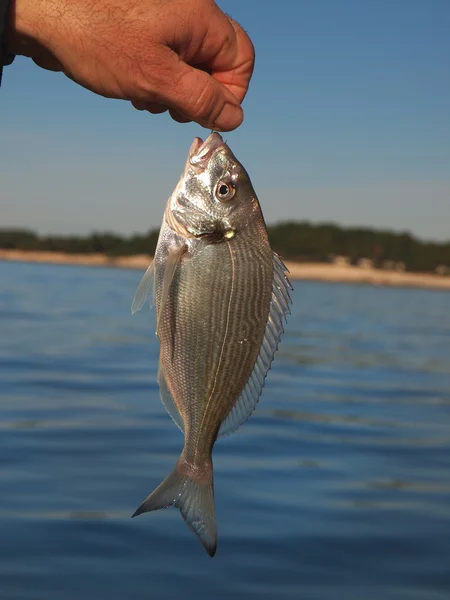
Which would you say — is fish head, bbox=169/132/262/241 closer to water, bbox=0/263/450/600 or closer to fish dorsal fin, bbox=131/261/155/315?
fish dorsal fin, bbox=131/261/155/315

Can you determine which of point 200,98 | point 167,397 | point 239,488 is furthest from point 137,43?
point 239,488

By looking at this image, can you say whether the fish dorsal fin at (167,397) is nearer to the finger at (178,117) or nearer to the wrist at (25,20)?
the finger at (178,117)

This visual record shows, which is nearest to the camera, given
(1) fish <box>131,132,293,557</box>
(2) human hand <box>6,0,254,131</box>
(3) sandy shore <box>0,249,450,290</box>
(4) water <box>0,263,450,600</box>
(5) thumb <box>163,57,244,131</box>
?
(2) human hand <box>6,0,254,131</box>

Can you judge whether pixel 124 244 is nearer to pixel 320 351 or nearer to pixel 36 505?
pixel 320 351

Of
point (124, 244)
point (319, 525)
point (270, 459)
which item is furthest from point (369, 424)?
point (124, 244)

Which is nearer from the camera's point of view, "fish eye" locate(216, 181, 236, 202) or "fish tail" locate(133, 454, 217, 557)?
"fish tail" locate(133, 454, 217, 557)

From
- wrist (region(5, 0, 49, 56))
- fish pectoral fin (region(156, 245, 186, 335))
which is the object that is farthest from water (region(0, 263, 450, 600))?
wrist (region(5, 0, 49, 56))
